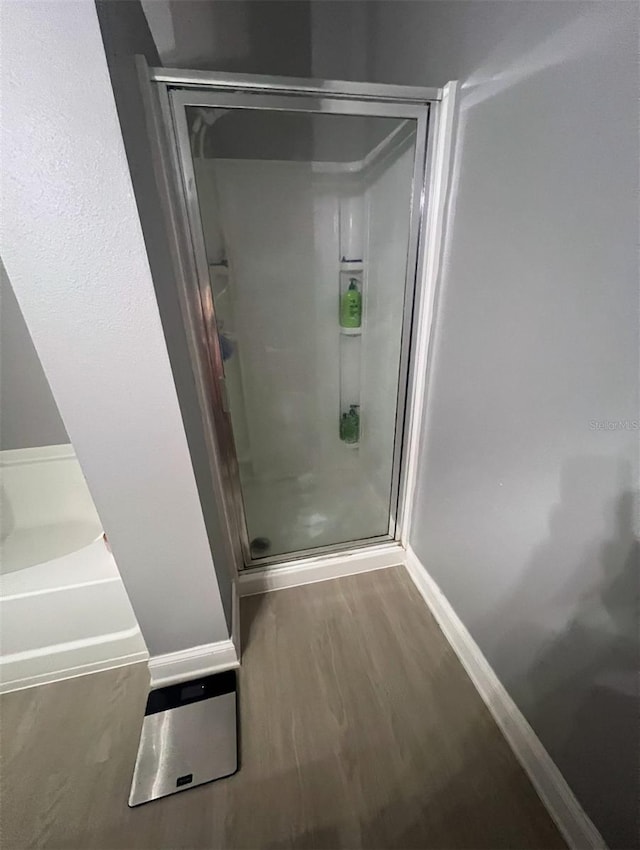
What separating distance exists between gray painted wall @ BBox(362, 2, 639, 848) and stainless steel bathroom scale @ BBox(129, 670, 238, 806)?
817 millimetres

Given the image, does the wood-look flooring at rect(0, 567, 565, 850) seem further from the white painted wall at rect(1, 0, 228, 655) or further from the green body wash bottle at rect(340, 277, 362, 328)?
the green body wash bottle at rect(340, 277, 362, 328)

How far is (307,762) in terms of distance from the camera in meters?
0.99

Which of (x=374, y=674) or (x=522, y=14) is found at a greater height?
(x=522, y=14)

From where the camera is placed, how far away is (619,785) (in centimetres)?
70

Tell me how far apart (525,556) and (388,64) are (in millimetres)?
1614

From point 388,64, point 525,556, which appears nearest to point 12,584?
point 525,556

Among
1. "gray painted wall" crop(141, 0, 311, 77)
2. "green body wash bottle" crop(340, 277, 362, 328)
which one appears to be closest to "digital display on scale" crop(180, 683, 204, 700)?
"green body wash bottle" crop(340, 277, 362, 328)

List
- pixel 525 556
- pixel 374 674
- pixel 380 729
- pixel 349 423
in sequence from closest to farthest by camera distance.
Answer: pixel 525 556, pixel 380 729, pixel 374 674, pixel 349 423

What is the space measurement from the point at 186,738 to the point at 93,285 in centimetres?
122

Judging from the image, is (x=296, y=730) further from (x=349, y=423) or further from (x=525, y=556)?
(x=349, y=423)

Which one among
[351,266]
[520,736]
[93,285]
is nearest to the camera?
[93,285]

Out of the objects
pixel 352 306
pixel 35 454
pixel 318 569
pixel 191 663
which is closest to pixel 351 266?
pixel 352 306

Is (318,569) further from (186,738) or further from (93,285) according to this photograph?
(93,285)

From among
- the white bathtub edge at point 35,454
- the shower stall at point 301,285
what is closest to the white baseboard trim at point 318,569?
the shower stall at point 301,285
